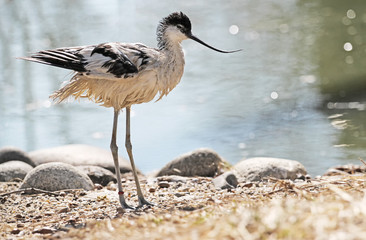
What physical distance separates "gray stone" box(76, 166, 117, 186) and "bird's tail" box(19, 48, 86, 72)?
190 cm

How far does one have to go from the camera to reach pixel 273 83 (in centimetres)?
1115

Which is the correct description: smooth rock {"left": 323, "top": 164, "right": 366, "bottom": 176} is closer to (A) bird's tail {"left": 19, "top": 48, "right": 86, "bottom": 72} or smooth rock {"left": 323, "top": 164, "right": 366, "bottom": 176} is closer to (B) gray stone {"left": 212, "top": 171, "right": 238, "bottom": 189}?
(B) gray stone {"left": 212, "top": 171, "right": 238, "bottom": 189}

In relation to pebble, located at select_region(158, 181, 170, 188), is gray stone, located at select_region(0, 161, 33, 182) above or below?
above

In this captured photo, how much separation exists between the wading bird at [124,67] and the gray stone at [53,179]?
26.6 inches

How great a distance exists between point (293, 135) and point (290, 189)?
3.84 m

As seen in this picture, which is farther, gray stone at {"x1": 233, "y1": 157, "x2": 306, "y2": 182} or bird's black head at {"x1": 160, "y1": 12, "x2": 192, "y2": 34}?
gray stone at {"x1": 233, "y1": 157, "x2": 306, "y2": 182}

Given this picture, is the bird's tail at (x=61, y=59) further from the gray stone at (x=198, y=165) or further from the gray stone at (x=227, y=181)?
the gray stone at (x=198, y=165)

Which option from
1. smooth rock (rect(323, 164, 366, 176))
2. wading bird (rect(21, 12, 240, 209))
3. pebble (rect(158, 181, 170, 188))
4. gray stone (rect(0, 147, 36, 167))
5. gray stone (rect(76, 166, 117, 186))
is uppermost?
wading bird (rect(21, 12, 240, 209))

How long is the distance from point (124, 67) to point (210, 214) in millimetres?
1762

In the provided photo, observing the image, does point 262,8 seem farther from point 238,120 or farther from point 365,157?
point 365,157

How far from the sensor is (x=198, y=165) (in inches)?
289

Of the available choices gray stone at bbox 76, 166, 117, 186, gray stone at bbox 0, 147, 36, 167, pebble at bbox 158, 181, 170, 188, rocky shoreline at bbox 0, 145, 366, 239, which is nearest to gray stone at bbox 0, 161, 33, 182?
rocky shoreline at bbox 0, 145, 366, 239

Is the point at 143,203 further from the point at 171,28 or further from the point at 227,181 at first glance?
the point at 171,28

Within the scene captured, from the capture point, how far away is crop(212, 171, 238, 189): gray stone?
20.7ft
